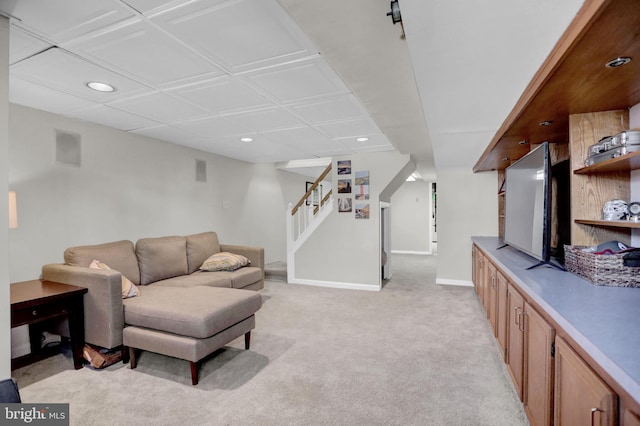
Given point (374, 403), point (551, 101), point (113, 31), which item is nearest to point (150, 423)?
point (374, 403)

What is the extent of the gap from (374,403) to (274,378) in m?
0.75

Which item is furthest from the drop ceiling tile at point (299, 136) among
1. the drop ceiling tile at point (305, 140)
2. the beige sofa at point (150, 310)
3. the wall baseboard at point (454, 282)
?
the wall baseboard at point (454, 282)

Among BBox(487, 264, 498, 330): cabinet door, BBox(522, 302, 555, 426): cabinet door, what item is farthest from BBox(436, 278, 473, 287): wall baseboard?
BBox(522, 302, 555, 426): cabinet door

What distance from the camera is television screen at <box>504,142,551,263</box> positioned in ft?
6.67

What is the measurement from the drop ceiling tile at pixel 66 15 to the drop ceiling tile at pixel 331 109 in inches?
63.0

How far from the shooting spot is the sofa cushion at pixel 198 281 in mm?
3521

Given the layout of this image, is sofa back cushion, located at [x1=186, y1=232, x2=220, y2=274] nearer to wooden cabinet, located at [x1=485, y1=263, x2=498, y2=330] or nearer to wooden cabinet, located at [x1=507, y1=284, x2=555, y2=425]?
wooden cabinet, located at [x1=485, y1=263, x2=498, y2=330]

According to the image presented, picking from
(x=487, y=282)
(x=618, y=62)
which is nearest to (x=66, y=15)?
(x=618, y=62)

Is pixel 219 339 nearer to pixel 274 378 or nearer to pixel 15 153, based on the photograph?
pixel 274 378

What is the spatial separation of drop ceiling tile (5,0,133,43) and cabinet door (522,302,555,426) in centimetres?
251

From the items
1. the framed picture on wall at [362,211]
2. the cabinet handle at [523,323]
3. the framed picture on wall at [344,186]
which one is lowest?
the cabinet handle at [523,323]

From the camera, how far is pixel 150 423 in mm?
1830

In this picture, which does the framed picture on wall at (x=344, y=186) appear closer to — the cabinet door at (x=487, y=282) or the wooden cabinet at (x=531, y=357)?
the cabinet door at (x=487, y=282)

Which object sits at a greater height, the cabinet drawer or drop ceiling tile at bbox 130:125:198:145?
drop ceiling tile at bbox 130:125:198:145
